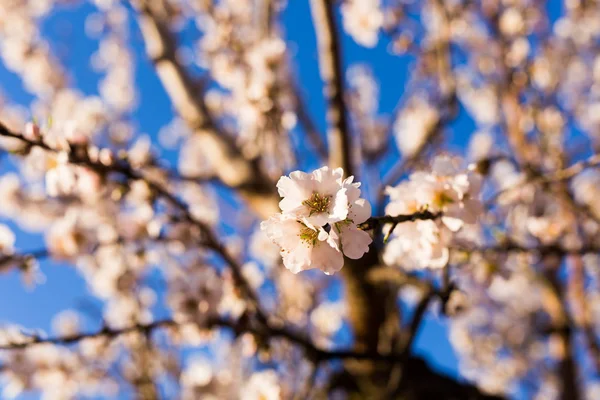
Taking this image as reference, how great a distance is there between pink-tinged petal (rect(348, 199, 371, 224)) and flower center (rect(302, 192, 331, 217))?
0.06 metres

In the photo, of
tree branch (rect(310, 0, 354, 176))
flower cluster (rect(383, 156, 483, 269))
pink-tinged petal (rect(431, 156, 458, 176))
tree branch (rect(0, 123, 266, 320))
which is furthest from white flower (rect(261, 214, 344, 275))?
tree branch (rect(310, 0, 354, 176))

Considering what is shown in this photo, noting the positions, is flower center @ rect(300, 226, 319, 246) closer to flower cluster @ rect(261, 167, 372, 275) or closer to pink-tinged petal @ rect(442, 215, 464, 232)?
flower cluster @ rect(261, 167, 372, 275)

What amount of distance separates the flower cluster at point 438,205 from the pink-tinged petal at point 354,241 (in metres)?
0.33

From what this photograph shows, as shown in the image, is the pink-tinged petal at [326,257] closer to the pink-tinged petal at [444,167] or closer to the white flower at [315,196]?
the white flower at [315,196]

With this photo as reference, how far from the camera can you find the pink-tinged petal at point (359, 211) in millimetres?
983

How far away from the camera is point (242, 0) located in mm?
5637

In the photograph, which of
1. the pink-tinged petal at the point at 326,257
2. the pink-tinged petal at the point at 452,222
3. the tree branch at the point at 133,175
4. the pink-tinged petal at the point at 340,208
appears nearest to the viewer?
the pink-tinged petal at the point at 340,208

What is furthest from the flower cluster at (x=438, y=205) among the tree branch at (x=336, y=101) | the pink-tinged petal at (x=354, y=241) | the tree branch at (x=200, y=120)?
the tree branch at (x=200, y=120)

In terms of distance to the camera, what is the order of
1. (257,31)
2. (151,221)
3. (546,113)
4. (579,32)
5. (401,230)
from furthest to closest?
(579,32), (546,113), (257,31), (151,221), (401,230)

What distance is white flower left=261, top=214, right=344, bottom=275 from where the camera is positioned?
3.33 feet

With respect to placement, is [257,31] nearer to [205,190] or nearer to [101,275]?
[101,275]

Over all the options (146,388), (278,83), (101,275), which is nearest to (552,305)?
(278,83)

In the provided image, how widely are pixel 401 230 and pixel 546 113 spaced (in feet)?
15.0

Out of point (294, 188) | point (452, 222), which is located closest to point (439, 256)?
point (452, 222)
